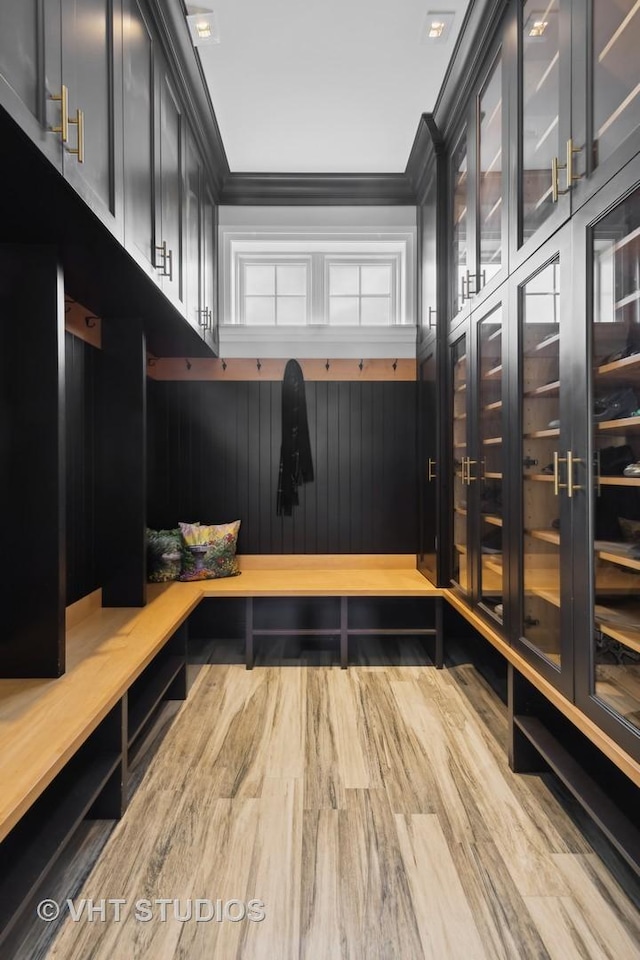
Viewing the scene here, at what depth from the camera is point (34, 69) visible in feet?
4.09

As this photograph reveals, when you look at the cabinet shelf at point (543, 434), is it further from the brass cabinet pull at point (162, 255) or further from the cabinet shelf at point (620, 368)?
the brass cabinet pull at point (162, 255)

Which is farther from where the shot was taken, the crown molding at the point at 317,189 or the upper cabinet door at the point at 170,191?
the crown molding at the point at 317,189

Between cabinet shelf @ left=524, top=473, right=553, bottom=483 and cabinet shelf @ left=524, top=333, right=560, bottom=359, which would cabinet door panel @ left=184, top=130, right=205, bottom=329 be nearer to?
cabinet shelf @ left=524, top=333, right=560, bottom=359

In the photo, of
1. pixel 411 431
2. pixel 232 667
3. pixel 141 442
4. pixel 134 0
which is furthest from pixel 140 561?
pixel 134 0

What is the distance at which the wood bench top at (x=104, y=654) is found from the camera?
134 cm

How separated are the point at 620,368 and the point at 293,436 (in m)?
2.52

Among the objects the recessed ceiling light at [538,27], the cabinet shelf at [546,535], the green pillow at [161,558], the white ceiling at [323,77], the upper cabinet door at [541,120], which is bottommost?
the green pillow at [161,558]

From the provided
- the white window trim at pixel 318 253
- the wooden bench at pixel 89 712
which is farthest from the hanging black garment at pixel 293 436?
the wooden bench at pixel 89 712

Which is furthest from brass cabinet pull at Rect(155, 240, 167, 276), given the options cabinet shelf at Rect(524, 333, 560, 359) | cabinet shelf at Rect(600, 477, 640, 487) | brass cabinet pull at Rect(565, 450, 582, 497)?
cabinet shelf at Rect(600, 477, 640, 487)

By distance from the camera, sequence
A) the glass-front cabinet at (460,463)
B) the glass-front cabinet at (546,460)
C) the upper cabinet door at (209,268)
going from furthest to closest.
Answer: the upper cabinet door at (209,268), the glass-front cabinet at (460,463), the glass-front cabinet at (546,460)

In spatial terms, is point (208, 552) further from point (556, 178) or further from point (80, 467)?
point (556, 178)

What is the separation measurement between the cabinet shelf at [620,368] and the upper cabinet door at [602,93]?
47 cm

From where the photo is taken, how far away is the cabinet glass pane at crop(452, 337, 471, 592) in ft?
9.15

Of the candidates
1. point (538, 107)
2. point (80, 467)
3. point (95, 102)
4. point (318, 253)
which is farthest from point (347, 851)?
point (318, 253)
